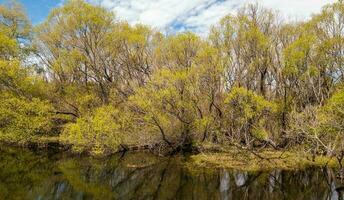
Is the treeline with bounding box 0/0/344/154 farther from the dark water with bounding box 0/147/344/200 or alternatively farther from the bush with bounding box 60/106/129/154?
the dark water with bounding box 0/147/344/200

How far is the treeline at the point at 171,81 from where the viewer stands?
93.4ft

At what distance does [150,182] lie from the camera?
18906mm

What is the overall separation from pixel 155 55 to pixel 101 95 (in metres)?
8.28

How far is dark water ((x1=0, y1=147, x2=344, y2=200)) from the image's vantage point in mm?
15953

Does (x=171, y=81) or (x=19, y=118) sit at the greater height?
(x=171, y=81)

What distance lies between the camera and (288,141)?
2984cm

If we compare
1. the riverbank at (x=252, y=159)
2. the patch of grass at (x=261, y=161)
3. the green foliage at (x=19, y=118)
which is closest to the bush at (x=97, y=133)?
the riverbank at (x=252, y=159)

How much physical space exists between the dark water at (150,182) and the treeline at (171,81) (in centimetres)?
431

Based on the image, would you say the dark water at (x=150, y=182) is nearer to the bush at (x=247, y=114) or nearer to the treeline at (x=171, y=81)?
the treeline at (x=171, y=81)

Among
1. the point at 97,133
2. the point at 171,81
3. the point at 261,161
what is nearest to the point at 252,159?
the point at 261,161

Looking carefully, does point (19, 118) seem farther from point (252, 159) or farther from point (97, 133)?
point (252, 159)

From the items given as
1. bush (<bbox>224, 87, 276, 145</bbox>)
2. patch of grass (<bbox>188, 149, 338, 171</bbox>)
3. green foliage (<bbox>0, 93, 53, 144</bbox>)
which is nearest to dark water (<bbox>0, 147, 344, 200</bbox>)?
patch of grass (<bbox>188, 149, 338, 171</bbox>)

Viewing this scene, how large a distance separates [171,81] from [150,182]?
451 inches

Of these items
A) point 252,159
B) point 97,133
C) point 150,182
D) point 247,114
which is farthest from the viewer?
point 247,114
